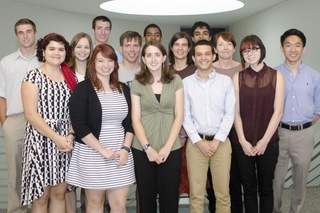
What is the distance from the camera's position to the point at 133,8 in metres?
12.2

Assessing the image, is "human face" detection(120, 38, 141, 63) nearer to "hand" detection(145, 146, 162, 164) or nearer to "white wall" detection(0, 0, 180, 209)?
"hand" detection(145, 146, 162, 164)

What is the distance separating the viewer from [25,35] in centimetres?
361

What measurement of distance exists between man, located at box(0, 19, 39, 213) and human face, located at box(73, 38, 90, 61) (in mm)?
488

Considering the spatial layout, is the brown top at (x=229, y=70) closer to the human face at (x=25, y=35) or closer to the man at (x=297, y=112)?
the man at (x=297, y=112)

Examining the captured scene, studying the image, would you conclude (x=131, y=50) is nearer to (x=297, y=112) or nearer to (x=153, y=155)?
(x=153, y=155)

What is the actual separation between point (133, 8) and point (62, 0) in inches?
113

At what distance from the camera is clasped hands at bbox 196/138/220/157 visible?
10.3 ft

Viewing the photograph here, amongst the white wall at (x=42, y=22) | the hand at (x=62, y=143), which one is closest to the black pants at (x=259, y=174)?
the hand at (x=62, y=143)

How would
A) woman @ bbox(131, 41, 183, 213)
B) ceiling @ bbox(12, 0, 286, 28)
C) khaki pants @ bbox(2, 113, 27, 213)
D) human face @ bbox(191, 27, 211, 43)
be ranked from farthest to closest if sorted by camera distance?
ceiling @ bbox(12, 0, 286, 28) → human face @ bbox(191, 27, 211, 43) → khaki pants @ bbox(2, 113, 27, 213) → woman @ bbox(131, 41, 183, 213)

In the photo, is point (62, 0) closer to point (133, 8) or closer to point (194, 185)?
point (133, 8)

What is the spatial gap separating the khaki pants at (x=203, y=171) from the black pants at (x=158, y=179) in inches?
7.0

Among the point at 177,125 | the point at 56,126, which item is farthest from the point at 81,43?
the point at 177,125

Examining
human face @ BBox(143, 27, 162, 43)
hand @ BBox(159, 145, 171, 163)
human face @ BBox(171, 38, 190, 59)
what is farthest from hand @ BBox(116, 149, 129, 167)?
human face @ BBox(143, 27, 162, 43)

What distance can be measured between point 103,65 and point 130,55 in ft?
2.76
